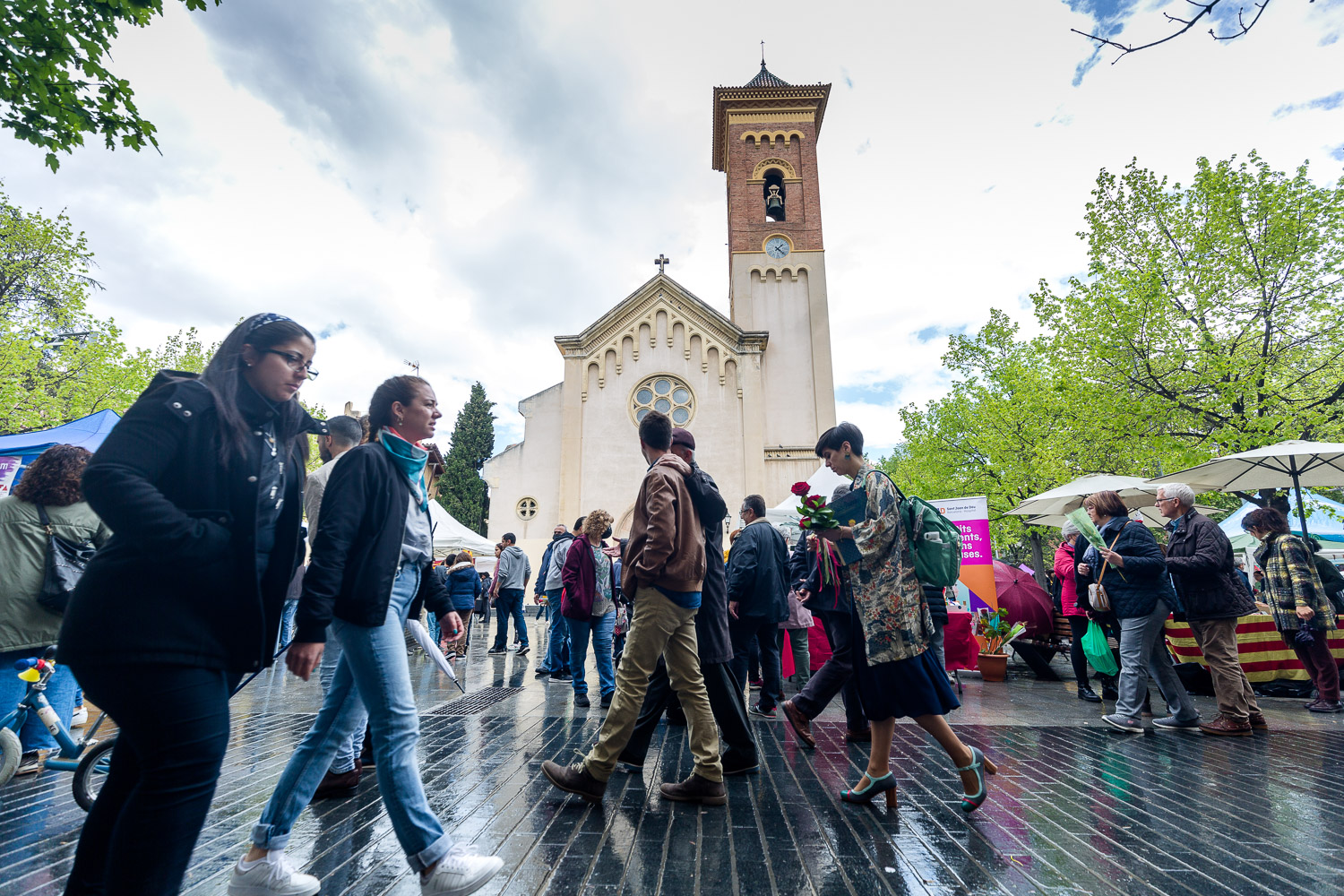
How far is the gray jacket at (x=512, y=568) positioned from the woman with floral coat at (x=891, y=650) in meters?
8.51

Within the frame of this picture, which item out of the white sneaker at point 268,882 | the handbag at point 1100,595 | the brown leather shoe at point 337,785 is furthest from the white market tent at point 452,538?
the white sneaker at point 268,882

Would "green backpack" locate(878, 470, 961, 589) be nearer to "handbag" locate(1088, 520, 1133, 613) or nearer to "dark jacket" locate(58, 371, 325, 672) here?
"dark jacket" locate(58, 371, 325, 672)

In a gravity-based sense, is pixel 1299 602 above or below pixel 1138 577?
below

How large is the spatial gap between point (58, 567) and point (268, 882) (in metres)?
2.96

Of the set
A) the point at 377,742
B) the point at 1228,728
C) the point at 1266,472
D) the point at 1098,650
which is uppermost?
the point at 1266,472

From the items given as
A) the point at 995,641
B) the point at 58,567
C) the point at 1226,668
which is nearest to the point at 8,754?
the point at 58,567

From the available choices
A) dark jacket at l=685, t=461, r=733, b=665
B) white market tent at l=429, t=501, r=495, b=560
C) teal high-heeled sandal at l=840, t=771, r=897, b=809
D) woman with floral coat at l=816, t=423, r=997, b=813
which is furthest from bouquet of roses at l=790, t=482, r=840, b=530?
white market tent at l=429, t=501, r=495, b=560

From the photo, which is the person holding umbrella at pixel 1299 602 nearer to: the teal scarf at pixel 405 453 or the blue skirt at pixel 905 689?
the blue skirt at pixel 905 689

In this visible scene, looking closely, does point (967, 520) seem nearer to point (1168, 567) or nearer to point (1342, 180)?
point (1168, 567)

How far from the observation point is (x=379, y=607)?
241cm

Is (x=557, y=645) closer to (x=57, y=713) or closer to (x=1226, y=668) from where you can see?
(x=57, y=713)

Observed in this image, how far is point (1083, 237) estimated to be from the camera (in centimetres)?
1602

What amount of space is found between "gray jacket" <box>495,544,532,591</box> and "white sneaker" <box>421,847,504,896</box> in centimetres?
918

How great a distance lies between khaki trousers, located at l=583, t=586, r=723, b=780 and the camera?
3477mm
